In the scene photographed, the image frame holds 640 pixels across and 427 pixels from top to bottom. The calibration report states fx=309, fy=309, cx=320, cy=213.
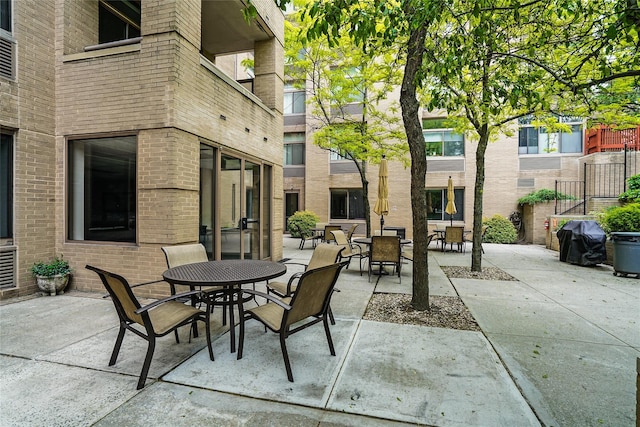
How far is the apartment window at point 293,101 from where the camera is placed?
19.2m

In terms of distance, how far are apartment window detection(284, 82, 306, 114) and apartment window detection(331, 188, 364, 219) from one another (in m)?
5.62

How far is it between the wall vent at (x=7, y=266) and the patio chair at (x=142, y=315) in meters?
3.74

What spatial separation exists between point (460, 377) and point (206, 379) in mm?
2415

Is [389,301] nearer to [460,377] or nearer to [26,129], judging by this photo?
[460,377]

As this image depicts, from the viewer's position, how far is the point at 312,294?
314 centimetres

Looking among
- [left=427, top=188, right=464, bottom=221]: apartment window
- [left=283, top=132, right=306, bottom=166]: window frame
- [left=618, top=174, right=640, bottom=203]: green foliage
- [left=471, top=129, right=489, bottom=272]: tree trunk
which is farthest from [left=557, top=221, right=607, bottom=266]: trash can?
[left=283, top=132, right=306, bottom=166]: window frame

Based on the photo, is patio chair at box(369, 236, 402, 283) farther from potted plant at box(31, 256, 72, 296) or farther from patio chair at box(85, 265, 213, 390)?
potted plant at box(31, 256, 72, 296)

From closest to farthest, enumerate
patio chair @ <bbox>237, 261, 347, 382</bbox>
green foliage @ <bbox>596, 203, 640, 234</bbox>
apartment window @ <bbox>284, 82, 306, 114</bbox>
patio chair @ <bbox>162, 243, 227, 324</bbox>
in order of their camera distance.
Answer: patio chair @ <bbox>237, 261, 347, 382</bbox> < patio chair @ <bbox>162, 243, 227, 324</bbox> < green foliage @ <bbox>596, 203, 640, 234</bbox> < apartment window @ <bbox>284, 82, 306, 114</bbox>

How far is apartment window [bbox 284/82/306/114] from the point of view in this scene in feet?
62.9

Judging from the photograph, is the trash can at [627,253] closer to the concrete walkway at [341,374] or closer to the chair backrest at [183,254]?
the concrete walkway at [341,374]

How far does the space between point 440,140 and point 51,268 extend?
1707 cm

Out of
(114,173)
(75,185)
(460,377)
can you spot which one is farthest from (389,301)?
(75,185)

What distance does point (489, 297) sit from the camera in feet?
18.9

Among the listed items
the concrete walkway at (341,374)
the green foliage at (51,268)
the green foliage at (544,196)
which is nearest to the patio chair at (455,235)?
the green foliage at (544,196)
